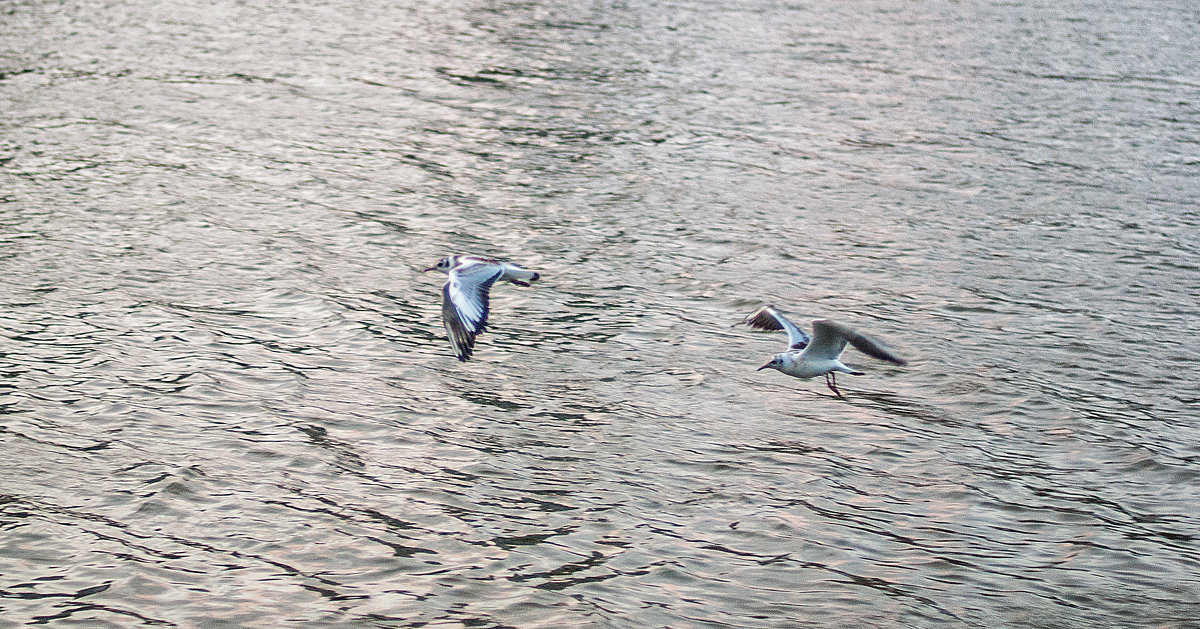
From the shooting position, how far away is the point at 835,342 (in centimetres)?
863

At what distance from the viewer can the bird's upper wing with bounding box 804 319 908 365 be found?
7637mm

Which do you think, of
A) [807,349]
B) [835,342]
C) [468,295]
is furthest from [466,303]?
[835,342]

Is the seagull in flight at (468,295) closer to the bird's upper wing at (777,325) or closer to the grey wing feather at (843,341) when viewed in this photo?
the bird's upper wing at (777,325)

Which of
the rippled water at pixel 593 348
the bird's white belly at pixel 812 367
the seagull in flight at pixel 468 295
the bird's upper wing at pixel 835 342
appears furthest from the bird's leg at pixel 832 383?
the seagull in flight at pixel 468 295

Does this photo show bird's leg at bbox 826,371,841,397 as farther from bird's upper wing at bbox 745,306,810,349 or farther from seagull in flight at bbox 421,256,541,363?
seagull in flight at bbox 421,256,541,363

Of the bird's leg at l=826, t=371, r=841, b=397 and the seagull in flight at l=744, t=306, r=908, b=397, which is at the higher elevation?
the seagull in flight at l=744, t=306, r=908, b=397

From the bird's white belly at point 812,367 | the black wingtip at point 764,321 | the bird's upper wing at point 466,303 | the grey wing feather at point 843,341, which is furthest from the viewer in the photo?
the black wingtip at point 764,321

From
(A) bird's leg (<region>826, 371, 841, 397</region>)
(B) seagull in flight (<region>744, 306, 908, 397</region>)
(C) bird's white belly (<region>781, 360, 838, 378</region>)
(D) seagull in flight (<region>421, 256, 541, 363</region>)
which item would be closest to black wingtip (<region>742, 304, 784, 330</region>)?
(B) seagull in flight (<region>744, 306, 908, 397</region>)

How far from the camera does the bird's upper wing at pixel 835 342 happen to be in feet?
25.1

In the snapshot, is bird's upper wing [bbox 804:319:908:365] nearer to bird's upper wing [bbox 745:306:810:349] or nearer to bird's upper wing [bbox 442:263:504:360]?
bird's upper wing [bbox 745:306:810:349]

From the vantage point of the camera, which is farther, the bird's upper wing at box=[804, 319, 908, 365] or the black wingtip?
the black wingtip

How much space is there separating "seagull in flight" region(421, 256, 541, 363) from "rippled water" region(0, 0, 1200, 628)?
99 cm

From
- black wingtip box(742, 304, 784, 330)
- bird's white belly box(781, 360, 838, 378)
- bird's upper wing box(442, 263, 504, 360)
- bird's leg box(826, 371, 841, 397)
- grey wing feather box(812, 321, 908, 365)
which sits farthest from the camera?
bird's leg box(826, 371, 841, 397)

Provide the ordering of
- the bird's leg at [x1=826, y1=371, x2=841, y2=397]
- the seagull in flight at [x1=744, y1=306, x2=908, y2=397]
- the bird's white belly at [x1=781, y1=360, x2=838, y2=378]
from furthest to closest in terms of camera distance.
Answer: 1. the bird's leg at [x1=826, y1=371, x2=841, y2=397]
2. the bird's white belly at [x1=781, y1=360, x2=838, y2=378]
3. the seagull in flight at [x1=744, y1=306, x2=908, y2=397]
